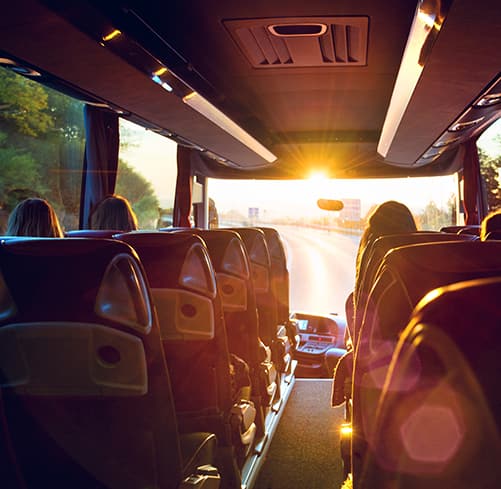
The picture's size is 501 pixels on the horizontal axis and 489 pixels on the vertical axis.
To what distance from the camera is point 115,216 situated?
3738 millimetres

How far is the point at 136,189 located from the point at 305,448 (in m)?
3.36

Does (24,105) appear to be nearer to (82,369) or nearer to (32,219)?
(32,219)

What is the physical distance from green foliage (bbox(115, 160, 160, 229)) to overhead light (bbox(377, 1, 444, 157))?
288 centimetres

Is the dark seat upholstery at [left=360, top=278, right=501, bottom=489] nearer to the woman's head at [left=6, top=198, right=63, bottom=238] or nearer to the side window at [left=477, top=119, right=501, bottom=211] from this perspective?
the woman's head at [left=6, top=198, right=63, bottom=238]

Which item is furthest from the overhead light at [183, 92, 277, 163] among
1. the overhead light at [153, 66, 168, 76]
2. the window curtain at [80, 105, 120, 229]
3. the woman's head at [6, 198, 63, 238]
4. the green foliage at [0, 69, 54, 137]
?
the woman's head at [6, 198, 63, 238]

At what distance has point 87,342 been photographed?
1538mm

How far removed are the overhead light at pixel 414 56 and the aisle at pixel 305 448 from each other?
9.97 feet

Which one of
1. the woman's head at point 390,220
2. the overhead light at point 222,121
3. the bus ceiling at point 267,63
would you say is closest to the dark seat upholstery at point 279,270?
the overhead light at point 222,121

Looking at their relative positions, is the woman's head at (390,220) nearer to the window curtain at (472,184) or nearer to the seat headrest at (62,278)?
the seat headrest at (62,278)

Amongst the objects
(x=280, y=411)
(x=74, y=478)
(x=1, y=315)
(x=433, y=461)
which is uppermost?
(x=1, y=315)

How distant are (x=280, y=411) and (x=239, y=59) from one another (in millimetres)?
3317

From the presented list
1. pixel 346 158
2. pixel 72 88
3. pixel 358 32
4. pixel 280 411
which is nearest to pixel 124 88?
pixel 72 88

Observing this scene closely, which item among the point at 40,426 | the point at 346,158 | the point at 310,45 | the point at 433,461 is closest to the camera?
the point at 433,461

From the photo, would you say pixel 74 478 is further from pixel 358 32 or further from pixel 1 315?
pixel 358 32
